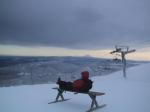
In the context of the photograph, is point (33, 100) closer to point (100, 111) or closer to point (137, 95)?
point (100, 111)

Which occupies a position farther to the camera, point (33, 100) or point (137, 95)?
point (137, 95)

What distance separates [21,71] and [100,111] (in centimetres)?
2577

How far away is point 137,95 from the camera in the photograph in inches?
272

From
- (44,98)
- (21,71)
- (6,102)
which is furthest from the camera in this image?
(21,71)

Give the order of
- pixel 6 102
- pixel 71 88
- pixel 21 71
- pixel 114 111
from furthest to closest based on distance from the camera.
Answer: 1. pixel 21 71
2. pixel 6 102
3. pixel 71 88
4. pixel 114 111

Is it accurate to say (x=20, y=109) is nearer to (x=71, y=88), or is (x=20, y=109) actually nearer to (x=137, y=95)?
(x=71, y=88)

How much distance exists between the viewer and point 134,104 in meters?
5.79

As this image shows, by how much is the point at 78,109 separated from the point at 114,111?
0.77 m

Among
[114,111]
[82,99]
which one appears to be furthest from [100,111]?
[82,99]

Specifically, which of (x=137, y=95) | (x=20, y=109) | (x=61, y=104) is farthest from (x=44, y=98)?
(x=137, y=95)

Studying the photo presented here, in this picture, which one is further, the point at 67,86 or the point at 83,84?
the point at 67,86

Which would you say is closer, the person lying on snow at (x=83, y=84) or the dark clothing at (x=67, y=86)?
the person lying on snow at (x=83, y=84)

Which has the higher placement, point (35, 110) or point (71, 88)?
point (71, 88)

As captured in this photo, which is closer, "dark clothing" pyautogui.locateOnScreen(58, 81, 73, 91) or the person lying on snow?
the person lying on snow
